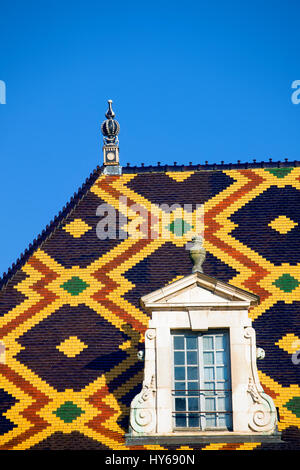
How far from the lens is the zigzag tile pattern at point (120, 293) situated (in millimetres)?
19359

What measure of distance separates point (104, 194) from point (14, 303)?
3.59 meters

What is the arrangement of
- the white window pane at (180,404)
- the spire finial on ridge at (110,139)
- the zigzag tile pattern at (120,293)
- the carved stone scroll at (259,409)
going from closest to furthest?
1. the carved stone scroll at (259,409)
2. the white window pane at (180,404)
3. the zigzag tile pattern at (120,293)
4. the spire finial on ridge at (110,139)

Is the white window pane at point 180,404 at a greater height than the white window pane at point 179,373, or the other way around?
the white window pane at point 179,373

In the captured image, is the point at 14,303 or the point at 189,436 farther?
the point at 14,303

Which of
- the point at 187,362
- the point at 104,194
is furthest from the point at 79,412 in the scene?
the point at 104,194

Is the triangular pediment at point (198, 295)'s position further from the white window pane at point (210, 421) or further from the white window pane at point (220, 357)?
the white window pane at point (210, 421)

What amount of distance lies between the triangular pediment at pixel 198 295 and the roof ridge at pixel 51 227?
4.33 m

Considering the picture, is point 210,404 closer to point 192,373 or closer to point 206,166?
point 192,373

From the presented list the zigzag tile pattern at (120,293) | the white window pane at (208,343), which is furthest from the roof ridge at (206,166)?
the white window pane at (208,343)

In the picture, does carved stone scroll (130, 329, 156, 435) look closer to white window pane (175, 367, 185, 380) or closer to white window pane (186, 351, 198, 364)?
white window pane (175, 367, 185, 380)

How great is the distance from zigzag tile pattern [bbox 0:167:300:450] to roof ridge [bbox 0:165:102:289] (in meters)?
0.08

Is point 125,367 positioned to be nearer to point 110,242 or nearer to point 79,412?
point 79,412

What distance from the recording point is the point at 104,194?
23719 mm

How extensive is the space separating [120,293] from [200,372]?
12.0ft
